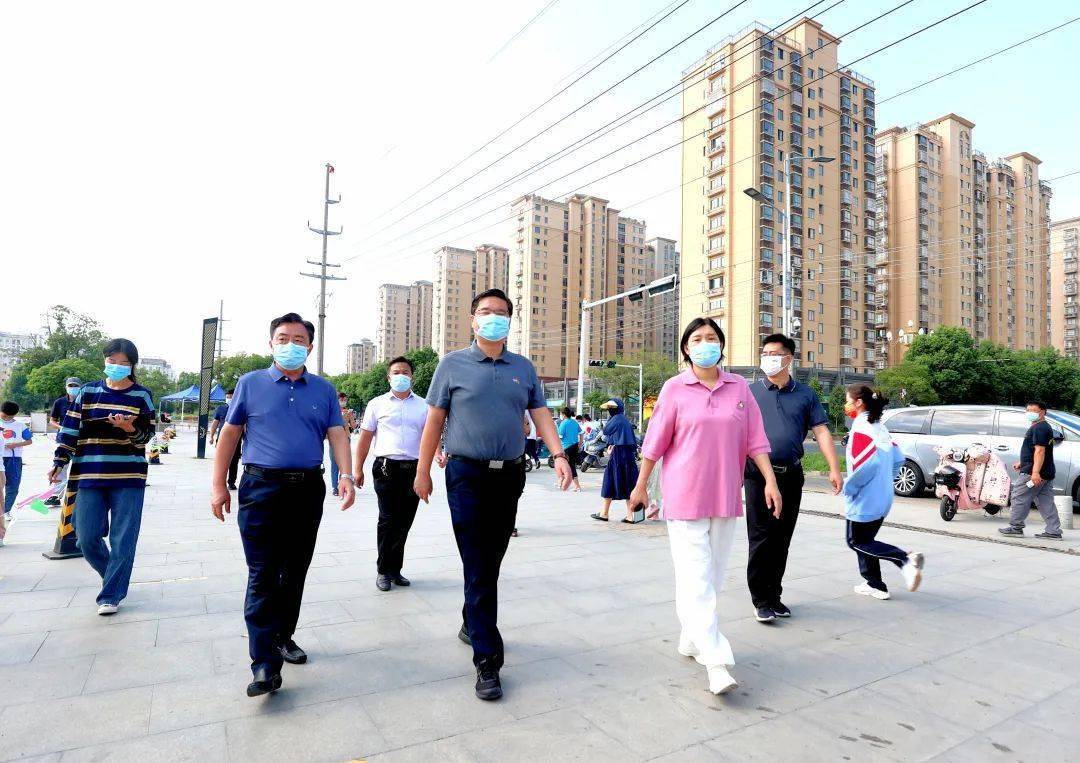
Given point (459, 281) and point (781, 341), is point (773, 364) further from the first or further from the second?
point (459, 281)

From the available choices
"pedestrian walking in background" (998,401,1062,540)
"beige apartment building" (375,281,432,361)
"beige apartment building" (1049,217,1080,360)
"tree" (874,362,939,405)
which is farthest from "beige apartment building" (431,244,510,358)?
"pedestrian walking in background" (998,401,1062,540)

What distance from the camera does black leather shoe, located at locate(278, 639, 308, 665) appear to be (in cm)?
358

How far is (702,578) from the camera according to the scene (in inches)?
136

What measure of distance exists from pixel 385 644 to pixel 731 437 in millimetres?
2316

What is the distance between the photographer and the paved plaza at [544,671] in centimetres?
276

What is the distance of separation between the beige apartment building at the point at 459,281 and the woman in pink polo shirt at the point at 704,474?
102801 mm

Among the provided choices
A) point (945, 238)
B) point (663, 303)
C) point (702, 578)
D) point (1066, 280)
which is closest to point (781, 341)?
point (702, 578)

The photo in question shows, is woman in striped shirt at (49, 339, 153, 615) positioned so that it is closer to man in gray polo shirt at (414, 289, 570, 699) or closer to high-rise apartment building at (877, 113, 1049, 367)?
man in gray polo shirt at (414, 289, 570, 699)

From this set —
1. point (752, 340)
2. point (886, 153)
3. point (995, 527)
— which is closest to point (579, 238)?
point (886, 153)

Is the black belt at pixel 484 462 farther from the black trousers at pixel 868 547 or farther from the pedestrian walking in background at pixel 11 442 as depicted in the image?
the pedestrian walking in background at pixel 11 442

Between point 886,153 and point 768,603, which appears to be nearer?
point 768,603

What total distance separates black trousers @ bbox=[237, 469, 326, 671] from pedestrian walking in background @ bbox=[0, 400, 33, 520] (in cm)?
610

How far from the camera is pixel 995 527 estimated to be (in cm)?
920

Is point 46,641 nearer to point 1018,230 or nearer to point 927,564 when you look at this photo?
point 927,564
